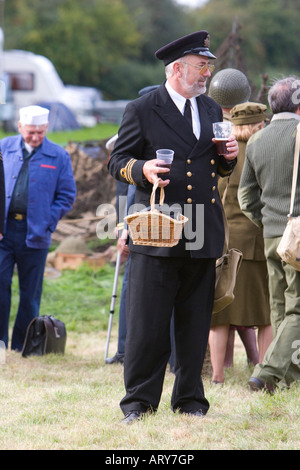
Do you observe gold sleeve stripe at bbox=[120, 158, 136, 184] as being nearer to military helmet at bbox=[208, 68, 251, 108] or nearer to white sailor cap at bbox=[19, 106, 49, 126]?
military helmet at bbox=[208, 68, 251, 108]

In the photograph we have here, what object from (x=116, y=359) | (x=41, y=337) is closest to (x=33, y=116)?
(x=41, y=337)

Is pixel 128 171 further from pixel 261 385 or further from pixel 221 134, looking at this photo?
pixel 261 385

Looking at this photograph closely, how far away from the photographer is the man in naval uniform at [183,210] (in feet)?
15.5

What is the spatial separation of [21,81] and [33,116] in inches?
1400

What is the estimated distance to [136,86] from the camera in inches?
2788

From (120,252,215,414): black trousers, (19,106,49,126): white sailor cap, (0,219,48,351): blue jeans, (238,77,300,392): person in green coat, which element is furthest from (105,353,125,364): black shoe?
(120,252,215,414): black trousers

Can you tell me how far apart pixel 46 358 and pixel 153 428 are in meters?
2.93

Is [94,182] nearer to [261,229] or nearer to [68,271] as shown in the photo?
[68,271]

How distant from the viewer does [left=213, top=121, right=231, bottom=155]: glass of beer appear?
4.72m

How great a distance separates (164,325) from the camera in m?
4.85

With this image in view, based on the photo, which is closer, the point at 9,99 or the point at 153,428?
the point at 153,428

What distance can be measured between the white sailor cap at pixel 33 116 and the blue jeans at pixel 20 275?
0.86 m

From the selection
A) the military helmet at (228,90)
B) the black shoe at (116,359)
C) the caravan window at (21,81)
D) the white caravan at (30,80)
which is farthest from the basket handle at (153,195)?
the caravan window at (21,81)
